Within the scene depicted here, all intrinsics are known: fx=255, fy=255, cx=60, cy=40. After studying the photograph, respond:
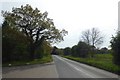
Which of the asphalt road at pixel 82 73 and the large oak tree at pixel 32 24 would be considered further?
the large oak tree at pixel 32 24

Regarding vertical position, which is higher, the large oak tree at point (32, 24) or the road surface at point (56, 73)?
the large oak tree at point (32, 24)

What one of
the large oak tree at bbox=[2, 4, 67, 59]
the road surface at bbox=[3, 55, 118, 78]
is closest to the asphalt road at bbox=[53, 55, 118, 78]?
the road surface at bbox=[3, 55, 118, 78]

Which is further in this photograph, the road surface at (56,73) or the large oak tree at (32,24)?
the large oak tree at (32,24)

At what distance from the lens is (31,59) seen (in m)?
55.9

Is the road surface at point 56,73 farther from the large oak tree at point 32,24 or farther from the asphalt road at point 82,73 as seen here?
the large oak tree at point 32,24

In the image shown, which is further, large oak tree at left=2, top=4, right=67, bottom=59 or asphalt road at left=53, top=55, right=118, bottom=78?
large oak tree at left=2, top=4, right=67, bottom=59

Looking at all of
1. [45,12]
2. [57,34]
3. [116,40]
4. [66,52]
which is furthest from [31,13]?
[66,52]

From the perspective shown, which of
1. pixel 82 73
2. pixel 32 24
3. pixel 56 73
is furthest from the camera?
pixel 32 24

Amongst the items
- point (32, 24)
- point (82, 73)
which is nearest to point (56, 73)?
point (82, 73)

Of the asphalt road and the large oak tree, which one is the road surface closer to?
the asphalt road

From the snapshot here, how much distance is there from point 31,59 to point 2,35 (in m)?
9.77

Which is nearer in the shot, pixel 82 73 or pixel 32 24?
pixel 82 73

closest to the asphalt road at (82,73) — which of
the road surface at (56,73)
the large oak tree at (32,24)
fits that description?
the road surface at (56,73)

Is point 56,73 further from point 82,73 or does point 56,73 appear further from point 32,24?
point 32,24
